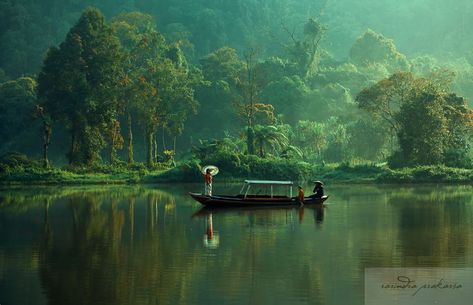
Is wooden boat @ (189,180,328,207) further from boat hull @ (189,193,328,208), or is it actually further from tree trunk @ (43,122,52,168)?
tree trunk @ (43,122,52,168)

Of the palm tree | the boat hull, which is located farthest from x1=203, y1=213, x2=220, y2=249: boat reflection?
the palm tree

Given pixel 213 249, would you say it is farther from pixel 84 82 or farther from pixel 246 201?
pixel 84 82

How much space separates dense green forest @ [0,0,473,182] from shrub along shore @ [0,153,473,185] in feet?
0.87

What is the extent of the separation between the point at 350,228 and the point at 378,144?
2143 inches

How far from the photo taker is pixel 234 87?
330 ft

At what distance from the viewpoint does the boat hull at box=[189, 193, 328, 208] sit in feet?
136

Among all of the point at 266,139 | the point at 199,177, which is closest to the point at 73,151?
the point at 199,177

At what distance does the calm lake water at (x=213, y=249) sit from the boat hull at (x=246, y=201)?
734 millimetres

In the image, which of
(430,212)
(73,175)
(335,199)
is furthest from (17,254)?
(73,175)

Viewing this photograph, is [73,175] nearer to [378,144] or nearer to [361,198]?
[361,198]

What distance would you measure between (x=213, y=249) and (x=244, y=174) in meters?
39.5

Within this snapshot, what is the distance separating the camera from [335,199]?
160ft

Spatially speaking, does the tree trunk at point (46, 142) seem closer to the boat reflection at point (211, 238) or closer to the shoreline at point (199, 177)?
the shoreline at point (199, 177)

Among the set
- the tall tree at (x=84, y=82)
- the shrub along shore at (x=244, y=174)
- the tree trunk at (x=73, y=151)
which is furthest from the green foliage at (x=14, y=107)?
the shrub along shore at (x=244, y=174)
